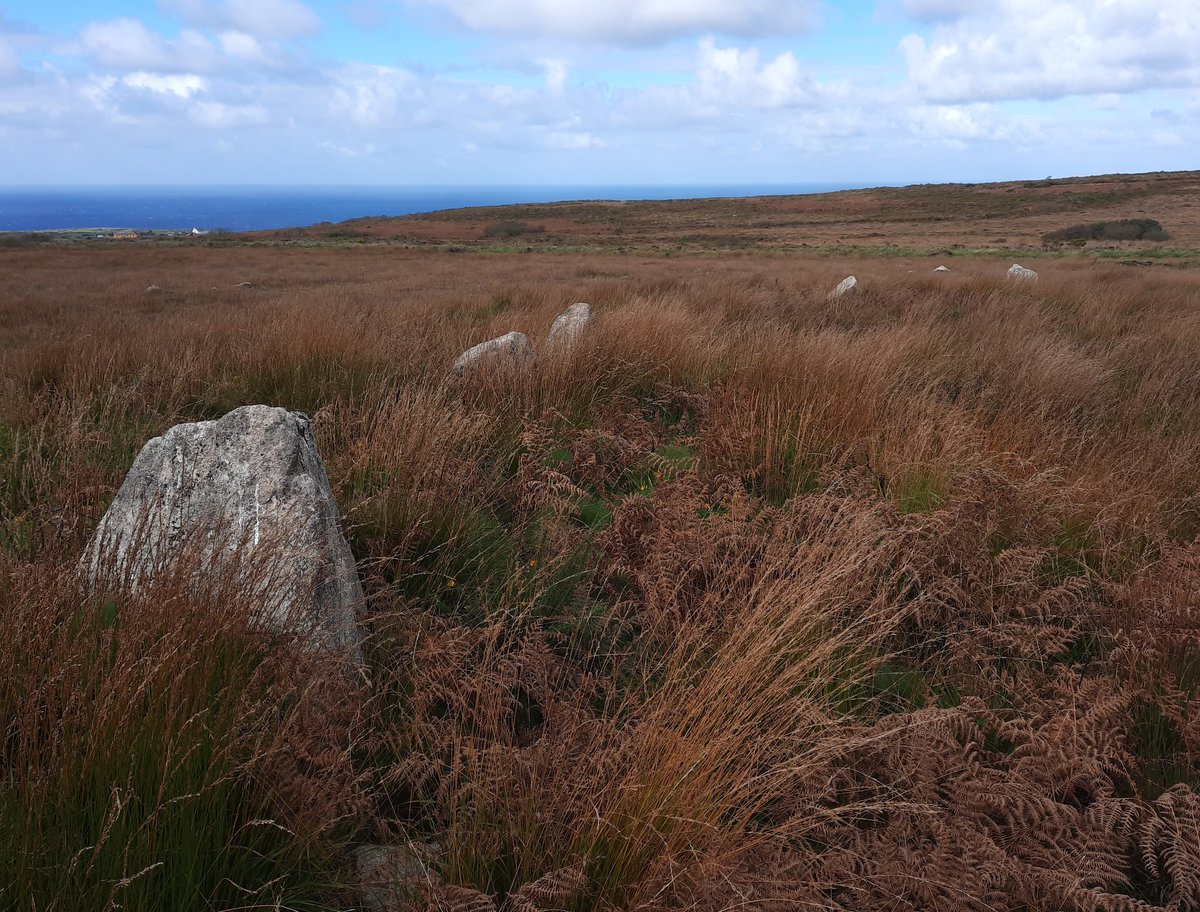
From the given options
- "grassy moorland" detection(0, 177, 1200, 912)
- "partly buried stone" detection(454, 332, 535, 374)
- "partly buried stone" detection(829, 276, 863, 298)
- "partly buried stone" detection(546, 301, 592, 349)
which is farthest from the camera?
"partly buried stone" detection(829, 276, 863, 298)

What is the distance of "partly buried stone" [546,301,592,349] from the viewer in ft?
22.0

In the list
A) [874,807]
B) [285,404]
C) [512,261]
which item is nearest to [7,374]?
[285,404]

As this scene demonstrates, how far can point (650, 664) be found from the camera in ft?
8.77

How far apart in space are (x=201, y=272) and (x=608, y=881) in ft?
95.3

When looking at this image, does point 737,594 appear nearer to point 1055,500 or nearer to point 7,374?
point 1055,500

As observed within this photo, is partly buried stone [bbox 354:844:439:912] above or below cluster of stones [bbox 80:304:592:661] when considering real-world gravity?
below

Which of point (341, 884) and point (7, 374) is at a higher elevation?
point (7, 374)

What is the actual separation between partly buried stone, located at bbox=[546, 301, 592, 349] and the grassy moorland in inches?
28.6

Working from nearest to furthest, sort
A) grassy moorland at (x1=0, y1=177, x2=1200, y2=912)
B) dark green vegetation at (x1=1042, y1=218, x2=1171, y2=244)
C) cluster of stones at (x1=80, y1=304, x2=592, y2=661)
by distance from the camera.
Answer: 1. grassy moorland at (x1=0, y1=177, x2=1200, y2=912)
2. cluster of stones at (x1=80, y1=304, x2=592, y2=661)
3. dark green vegetation at (x1=1042, y1=218, x2=1171, y2=244)

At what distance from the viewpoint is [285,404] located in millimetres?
5750

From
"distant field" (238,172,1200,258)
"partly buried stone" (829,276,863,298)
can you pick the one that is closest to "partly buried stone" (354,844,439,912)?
"partly buried stone" (829,276,863,298)

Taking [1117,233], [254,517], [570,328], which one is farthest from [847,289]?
[1117,233]

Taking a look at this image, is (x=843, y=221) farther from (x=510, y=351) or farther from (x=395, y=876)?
(x=395, y=876)

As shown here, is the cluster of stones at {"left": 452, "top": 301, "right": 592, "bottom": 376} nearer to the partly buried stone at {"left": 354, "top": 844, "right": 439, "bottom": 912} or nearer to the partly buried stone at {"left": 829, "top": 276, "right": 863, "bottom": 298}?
the partly buried stone at {"left": 354, "top": 844, "right": 439, "bottom": 912}
